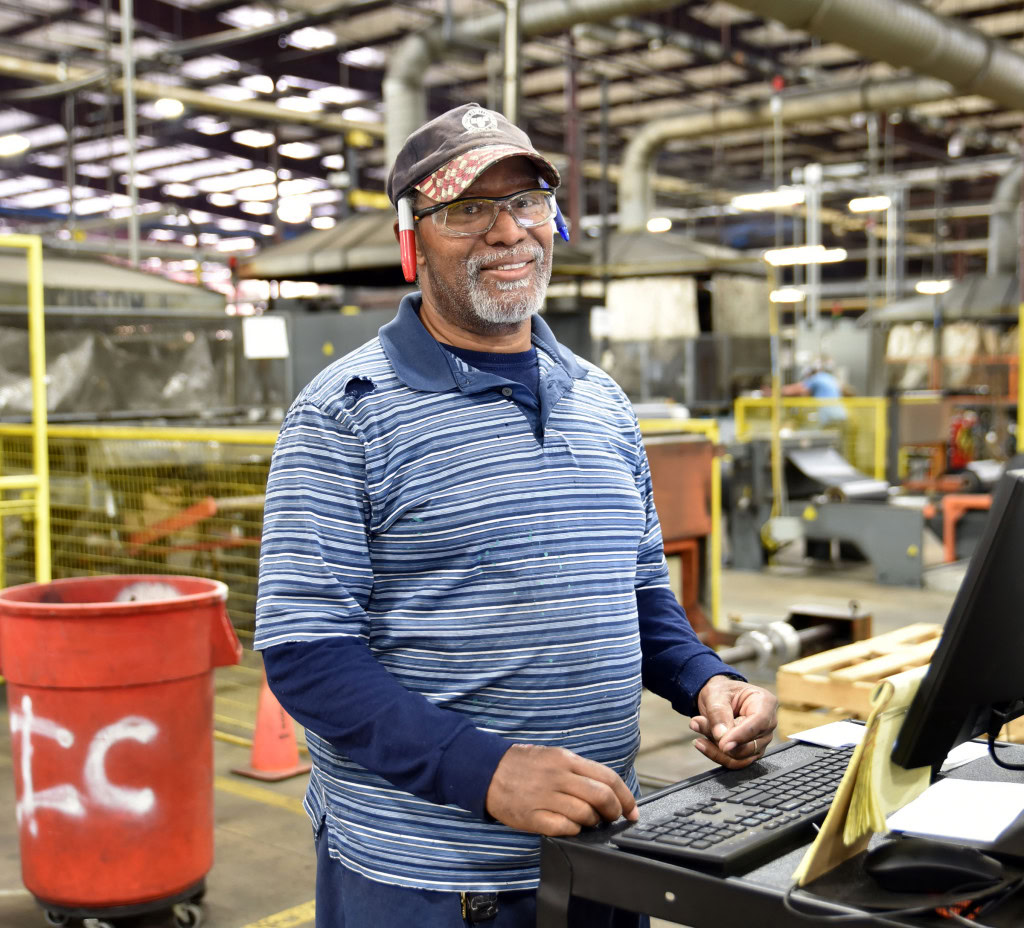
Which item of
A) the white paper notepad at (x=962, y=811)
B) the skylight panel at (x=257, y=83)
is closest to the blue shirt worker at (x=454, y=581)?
the white paper notepad at (x=962, y=811)

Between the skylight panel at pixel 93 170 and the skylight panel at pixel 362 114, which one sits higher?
the skylight panel at pixel 93 170

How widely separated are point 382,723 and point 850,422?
10.7 m

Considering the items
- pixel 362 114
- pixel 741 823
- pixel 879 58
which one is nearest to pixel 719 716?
pixel 741 823

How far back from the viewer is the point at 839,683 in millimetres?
3705

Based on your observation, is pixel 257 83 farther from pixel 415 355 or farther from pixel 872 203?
pixel 415 355

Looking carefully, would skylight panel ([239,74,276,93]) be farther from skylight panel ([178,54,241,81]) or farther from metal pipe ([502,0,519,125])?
metal pipe ([502,0,519,125])

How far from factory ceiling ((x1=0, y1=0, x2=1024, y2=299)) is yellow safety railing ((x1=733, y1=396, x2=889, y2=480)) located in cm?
302

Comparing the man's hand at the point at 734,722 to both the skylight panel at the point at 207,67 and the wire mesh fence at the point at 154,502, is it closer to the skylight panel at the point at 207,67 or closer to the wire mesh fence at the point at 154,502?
the wire mesh fence at the point at 154,502

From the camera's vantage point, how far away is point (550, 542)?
1638 millimetres

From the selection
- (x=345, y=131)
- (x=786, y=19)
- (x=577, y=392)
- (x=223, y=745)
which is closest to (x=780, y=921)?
(x=577, y=392)

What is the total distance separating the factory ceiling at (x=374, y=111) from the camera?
12656 mm

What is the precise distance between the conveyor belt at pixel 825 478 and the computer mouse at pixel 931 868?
8.29 meters

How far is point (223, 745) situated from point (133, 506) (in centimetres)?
143

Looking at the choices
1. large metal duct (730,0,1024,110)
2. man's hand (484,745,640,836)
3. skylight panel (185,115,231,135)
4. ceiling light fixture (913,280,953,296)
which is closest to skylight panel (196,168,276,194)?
skylight panel (185,115,231,135)
